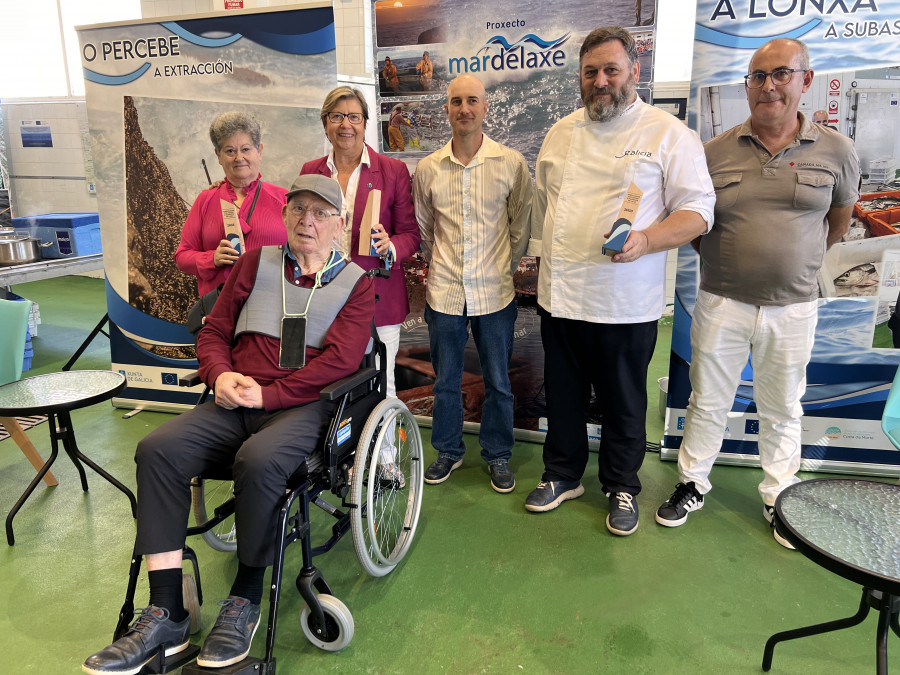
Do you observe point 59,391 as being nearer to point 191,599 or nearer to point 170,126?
point 191,599

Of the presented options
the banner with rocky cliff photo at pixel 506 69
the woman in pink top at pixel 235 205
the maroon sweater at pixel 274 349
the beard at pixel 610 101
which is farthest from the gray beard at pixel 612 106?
the woman in pink top at pixel 235 205

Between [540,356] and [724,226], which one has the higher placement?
[724,226]

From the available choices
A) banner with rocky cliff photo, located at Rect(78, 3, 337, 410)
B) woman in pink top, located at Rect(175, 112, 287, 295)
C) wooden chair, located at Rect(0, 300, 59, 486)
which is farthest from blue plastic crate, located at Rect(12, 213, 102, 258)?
woman in pink top, located at Rect(175, 112, 287, 295)

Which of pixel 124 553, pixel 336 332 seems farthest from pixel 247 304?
pixel 124 553

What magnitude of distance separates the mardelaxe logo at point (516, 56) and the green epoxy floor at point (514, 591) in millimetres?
1918

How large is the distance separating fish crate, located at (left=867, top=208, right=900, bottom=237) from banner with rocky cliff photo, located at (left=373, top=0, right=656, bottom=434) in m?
1.09

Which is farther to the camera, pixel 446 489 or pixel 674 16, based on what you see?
pixel 674 16

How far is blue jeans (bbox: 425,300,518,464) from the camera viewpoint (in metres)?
2.74

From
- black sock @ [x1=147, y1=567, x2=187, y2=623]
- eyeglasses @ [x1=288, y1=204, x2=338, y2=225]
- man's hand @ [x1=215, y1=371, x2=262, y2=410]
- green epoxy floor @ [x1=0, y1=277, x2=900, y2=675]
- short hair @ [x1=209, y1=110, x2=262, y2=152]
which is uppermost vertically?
short hair @ [x1=209, y1=110, x2=262, y2=152]

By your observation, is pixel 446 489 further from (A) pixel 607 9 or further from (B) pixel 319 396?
(A) pixel 607 9

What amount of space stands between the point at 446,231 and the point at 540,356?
94cm

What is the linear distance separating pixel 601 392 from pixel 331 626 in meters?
1.32

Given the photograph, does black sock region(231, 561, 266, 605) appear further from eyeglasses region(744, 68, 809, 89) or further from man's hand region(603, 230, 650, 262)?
eyeglasses region(744, 68, 809, 89)

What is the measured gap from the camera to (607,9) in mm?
2771
